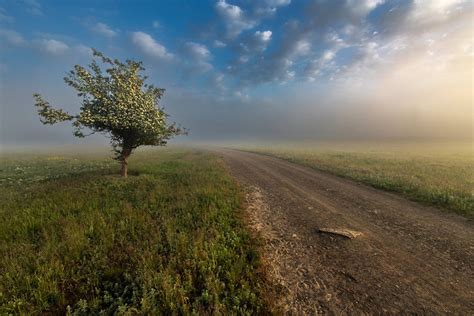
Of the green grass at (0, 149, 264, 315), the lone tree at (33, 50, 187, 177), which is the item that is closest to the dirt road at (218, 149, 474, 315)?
the green grass at (0, 149, 264, 315)

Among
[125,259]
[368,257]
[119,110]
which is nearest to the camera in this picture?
[125,259]

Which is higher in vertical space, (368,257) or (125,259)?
(125,259)

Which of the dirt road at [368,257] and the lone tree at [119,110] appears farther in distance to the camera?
the lone tree at [119,110]

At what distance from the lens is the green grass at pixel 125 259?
4.61 meters

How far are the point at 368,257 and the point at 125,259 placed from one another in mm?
7518

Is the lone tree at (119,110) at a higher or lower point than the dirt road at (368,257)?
higher

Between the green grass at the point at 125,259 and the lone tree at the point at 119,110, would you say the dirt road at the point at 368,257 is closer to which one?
the green grass at the point at 125,259

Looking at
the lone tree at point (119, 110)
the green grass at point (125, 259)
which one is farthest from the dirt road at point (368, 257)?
the lone tree at point (119, 110)

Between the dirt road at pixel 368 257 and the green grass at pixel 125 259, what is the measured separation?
1170mm

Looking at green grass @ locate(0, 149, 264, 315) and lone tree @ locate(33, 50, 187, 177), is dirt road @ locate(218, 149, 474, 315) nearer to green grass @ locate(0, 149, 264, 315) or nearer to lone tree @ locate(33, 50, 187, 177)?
green grass @ locate(0, 149, 264, 315)

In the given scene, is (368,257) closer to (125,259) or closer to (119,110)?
(125,259)

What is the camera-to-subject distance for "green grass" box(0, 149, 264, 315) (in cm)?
461

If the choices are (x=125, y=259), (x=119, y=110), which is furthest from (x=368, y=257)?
(x=119, y=110)

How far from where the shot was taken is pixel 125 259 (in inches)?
241
